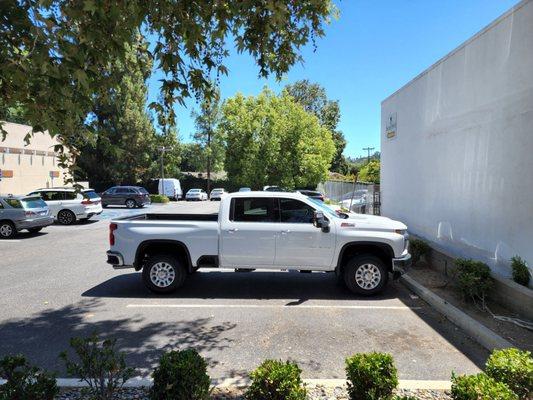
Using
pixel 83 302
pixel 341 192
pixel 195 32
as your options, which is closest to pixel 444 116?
pixel 195 32

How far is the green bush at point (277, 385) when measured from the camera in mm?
3080

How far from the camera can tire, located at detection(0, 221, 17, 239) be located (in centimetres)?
1526

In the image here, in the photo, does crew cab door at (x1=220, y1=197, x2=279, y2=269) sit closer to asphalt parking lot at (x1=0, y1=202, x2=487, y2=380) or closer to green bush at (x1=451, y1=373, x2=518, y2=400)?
asphalt parking lot at (x1=0, y1=202, x2=487, y2=380)

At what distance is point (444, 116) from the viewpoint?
401 inches

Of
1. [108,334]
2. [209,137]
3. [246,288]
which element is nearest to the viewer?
[108,334]

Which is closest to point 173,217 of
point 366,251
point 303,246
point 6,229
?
point 303,246

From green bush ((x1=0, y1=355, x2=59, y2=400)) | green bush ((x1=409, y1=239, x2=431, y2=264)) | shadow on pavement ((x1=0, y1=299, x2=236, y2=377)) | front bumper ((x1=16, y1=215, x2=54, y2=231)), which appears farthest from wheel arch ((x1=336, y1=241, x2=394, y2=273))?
front bumper ((x1=16, y1=215, x2=54, y2=231))

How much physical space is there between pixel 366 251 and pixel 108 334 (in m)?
4.48

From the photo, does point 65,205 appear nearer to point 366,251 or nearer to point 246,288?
point 246,288

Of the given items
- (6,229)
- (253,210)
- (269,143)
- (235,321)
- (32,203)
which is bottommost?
(6,229)

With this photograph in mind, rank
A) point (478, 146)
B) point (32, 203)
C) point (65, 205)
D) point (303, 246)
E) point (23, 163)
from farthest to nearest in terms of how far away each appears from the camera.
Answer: point (23, 163)
point (65, 205)
point (32, 203)
point (478, 146)
point (303, 246)

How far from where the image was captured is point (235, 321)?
6238 millimetres

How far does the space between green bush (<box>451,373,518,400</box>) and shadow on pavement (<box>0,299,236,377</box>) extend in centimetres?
270

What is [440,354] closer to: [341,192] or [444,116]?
[444,116]
